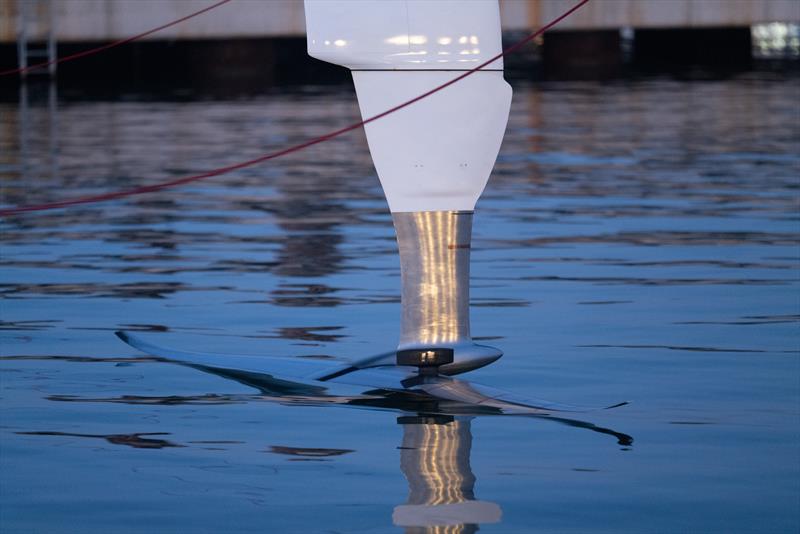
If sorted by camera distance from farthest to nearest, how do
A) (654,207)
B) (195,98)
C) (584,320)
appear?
(195,98)
(654,207)
(584,320)

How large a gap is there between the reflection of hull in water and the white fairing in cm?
95

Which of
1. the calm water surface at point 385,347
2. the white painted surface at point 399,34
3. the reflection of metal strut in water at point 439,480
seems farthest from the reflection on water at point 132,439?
the white painted surface at point 399,34

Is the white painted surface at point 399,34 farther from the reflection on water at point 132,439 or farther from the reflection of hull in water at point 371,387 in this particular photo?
the reflection on water at point 132,439

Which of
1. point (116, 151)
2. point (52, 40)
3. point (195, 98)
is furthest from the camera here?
point (52, 40)

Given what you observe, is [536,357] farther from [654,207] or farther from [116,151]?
[116,151]

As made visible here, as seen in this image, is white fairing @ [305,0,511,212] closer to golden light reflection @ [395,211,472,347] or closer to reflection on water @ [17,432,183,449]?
golden light reflection @ [395,211,472,347]

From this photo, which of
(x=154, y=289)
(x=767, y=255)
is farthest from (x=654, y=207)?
(x=154, y=289)

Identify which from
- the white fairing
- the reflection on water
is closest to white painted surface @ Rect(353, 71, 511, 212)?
the white fairing

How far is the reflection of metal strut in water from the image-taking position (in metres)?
6.41

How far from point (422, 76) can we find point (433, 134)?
0.30 metres

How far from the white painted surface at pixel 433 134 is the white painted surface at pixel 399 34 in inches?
3.2

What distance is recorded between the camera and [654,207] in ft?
61.2

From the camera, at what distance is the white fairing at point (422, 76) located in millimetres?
8805

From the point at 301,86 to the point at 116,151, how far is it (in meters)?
26.6
